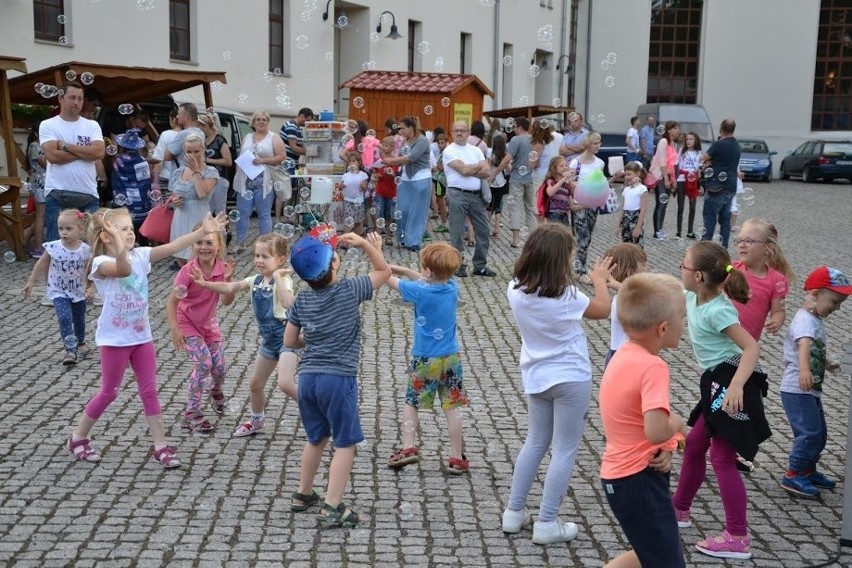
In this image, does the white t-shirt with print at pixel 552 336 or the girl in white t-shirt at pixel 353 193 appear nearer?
the white t-shirt with print at pixel 552 336

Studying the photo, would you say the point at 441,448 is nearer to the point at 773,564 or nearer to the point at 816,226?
the point at 773,564

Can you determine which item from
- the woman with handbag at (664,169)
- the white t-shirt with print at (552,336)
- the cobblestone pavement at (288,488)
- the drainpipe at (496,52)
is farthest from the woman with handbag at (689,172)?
the drainpipe at (496,52)

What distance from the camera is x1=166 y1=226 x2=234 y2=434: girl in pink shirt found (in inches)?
252

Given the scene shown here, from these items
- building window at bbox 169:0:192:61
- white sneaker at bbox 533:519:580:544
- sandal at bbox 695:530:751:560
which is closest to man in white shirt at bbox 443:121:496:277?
white sneaker at bbox 533:519:580:544

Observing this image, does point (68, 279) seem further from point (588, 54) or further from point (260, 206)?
point (588, 54)

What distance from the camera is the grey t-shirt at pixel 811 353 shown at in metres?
5.58

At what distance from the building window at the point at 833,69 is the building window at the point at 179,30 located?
1120 inches

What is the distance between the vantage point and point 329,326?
16.4 ft

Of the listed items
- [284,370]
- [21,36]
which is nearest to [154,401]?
[284,370]

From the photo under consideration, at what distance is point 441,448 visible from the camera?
20.7 feet

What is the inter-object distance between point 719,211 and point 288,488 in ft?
35.3

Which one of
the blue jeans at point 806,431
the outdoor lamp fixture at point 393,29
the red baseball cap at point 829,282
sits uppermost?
the outdoor lamp fixture at point 393,29

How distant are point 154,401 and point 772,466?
3304 mm

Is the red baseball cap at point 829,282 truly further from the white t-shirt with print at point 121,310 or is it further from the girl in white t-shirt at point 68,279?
the girl in white t-shirt at point 68,279
